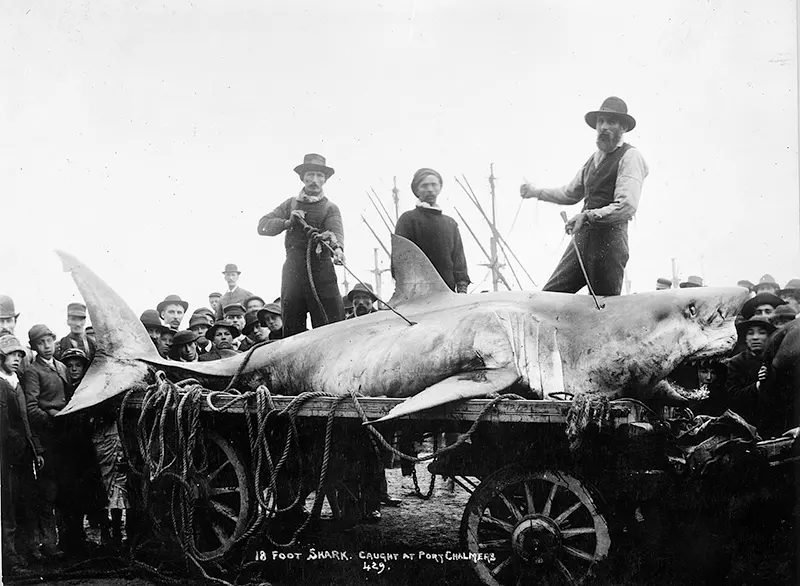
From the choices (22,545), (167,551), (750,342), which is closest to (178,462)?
(167,551)

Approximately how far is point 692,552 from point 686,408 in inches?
37.9

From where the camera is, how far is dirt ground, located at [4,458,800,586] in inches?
163

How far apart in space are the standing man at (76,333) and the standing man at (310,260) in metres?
2.07

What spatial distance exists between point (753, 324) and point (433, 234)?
2637 millimetres

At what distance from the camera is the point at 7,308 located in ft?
18.0

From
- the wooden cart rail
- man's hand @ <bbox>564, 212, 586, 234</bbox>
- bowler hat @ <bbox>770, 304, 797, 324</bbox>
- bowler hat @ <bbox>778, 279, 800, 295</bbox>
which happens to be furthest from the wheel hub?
bowler hat @ <bbox>778, 279, 800, 295</bbox>

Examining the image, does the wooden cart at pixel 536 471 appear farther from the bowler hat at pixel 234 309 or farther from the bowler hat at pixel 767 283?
the bowler hat at pixel 234 309

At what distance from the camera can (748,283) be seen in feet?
21.5

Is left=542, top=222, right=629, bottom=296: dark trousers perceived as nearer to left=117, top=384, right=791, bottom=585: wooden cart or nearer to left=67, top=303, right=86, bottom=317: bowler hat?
left=117, top=384, right=791, bottom=585: wooden cart

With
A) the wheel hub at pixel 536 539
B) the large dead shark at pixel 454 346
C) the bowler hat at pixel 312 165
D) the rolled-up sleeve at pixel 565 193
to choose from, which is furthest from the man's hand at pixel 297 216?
the wheel hub at pixel 536 539

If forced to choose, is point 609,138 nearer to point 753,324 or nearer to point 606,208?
point 606,208

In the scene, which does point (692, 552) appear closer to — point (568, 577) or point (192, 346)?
point (568, 577)

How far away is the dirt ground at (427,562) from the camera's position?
4145 mm

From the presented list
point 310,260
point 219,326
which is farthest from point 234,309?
point 310,260
